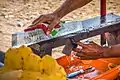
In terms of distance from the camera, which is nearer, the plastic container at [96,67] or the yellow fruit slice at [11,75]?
the yellow fruit slice at [11,75]

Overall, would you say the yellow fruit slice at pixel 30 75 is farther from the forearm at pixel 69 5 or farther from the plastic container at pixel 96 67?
the forearm at pixel 69 5

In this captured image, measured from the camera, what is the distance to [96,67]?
175cm

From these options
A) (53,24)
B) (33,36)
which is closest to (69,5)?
(53,24)

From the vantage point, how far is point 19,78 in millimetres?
1199

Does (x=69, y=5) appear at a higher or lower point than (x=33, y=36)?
higher

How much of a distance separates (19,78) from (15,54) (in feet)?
0.37

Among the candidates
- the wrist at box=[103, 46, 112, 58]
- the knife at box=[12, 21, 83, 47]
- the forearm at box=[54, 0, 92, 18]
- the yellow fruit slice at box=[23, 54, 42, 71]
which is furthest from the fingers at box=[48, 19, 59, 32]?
the yellow fruit slice at box=[23, 54, 42, 71]

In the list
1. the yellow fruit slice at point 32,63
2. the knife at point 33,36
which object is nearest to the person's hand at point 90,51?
the knife at point 33,36

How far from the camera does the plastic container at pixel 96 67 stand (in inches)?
62.0

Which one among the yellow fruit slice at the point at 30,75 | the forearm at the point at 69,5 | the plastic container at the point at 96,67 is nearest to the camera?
the yellow fruit slice at the point at 30,75

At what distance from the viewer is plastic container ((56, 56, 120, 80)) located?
1576 mm

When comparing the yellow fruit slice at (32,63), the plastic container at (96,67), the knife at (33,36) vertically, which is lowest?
the plastic container at (96,67)

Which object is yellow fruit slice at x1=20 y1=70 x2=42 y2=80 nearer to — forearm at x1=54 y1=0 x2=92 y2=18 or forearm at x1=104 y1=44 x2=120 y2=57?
forearm at x1=104 y1=44 x2=120 y2=57

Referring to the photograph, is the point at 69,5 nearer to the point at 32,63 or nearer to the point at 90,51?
the point at 90,51
